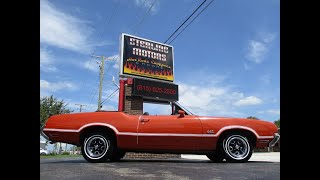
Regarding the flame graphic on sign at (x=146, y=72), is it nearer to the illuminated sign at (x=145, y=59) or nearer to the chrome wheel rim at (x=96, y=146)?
the illuminated sign at (x=145, y=59)

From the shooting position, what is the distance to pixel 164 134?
244 inches

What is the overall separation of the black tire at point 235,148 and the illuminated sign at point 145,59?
885 cm

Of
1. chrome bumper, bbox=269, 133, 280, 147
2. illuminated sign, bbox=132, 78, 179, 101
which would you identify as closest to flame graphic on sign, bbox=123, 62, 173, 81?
illuminated sign, bbox=132, 78, 179, 101

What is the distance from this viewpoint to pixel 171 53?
55.0 feet

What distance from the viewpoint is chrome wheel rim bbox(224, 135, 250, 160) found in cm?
627

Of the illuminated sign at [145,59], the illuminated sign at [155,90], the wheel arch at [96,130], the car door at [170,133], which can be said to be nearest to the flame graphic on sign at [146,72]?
the illuminated sign at [145,59]

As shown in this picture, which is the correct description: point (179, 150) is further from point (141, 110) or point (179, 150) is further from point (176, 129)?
point (141, 110)

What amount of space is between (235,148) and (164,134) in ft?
4.61

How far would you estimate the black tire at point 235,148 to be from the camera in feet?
20.5

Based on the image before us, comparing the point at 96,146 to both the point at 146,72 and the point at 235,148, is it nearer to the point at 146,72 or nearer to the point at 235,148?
the point at 235,148

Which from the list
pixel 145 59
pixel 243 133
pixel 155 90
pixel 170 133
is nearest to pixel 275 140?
pixel 243 133

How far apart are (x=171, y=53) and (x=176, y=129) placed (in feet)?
35.7
